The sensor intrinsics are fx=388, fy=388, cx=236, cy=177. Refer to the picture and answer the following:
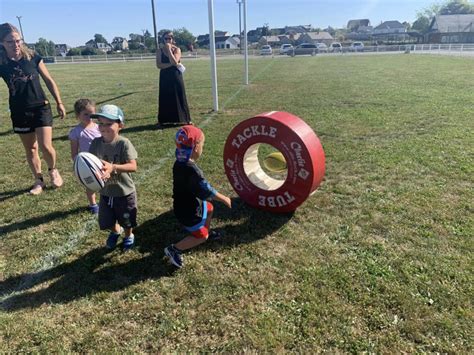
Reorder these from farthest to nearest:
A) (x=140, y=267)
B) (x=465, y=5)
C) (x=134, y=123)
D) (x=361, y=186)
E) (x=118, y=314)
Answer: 1. (x=465, y=5)
2. (x=134, y=123)
3. (x=361, y=186)
4. (x=140, y=267)
5. (x=118, y=314)

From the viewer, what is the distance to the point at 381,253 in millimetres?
3768

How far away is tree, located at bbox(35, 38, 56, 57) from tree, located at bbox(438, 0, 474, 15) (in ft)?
330

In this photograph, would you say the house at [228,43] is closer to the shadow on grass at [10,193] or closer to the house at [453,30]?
the house at [453,30]

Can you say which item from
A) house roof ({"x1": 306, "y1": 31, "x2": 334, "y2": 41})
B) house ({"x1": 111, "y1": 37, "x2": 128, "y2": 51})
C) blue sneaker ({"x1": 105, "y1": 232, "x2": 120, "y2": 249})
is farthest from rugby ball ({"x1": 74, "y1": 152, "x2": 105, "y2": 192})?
house ({"x1": 111, "y1": 37, "x2": 128, "y2": 51})

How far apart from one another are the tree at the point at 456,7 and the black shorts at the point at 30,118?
12015cm

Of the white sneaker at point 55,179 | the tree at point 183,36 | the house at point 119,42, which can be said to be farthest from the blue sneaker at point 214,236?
the house at point 119,42

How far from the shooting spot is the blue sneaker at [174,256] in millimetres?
3588

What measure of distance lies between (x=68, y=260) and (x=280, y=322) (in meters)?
2.18

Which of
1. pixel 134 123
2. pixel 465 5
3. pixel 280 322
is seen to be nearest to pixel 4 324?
pixel 280 322

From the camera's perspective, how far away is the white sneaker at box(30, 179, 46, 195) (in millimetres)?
5391

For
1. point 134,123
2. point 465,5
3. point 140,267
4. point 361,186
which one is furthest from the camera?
point 465,5

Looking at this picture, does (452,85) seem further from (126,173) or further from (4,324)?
(4,324)

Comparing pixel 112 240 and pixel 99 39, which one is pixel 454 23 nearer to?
pixel 112 240

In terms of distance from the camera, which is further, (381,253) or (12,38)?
(12,38)
